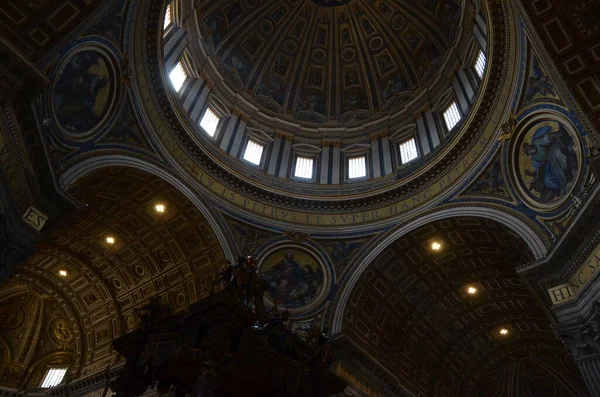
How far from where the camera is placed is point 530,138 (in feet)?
48.8

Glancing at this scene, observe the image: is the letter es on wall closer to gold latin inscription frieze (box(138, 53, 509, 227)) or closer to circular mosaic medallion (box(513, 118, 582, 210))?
gold latin inscription frieze (box(138, 53, 509, 227))

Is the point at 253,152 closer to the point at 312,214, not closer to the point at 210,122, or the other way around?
the point at 210,122

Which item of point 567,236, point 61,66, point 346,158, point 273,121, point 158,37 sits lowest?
point 567,236

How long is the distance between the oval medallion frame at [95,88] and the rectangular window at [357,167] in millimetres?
10976

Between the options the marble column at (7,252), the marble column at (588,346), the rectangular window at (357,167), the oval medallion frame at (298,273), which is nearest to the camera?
the marble column at (7,252)

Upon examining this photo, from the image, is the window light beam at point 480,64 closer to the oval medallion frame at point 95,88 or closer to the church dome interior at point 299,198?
the church dome interior at point 299,198

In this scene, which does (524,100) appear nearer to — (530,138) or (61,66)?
(530,138)

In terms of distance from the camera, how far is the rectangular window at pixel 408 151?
21.4m

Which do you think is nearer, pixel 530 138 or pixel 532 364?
pixel 530 138

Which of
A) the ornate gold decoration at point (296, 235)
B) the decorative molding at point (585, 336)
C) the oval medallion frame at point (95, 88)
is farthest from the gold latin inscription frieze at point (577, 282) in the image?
the oval medallion frame at point (95, 88)

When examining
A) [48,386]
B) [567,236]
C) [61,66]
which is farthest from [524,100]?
[48,386]

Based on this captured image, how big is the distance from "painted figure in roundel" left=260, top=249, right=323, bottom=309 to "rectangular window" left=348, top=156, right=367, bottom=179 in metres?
4.96

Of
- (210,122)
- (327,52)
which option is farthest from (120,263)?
(327,52)

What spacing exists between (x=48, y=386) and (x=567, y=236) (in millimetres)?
18756
